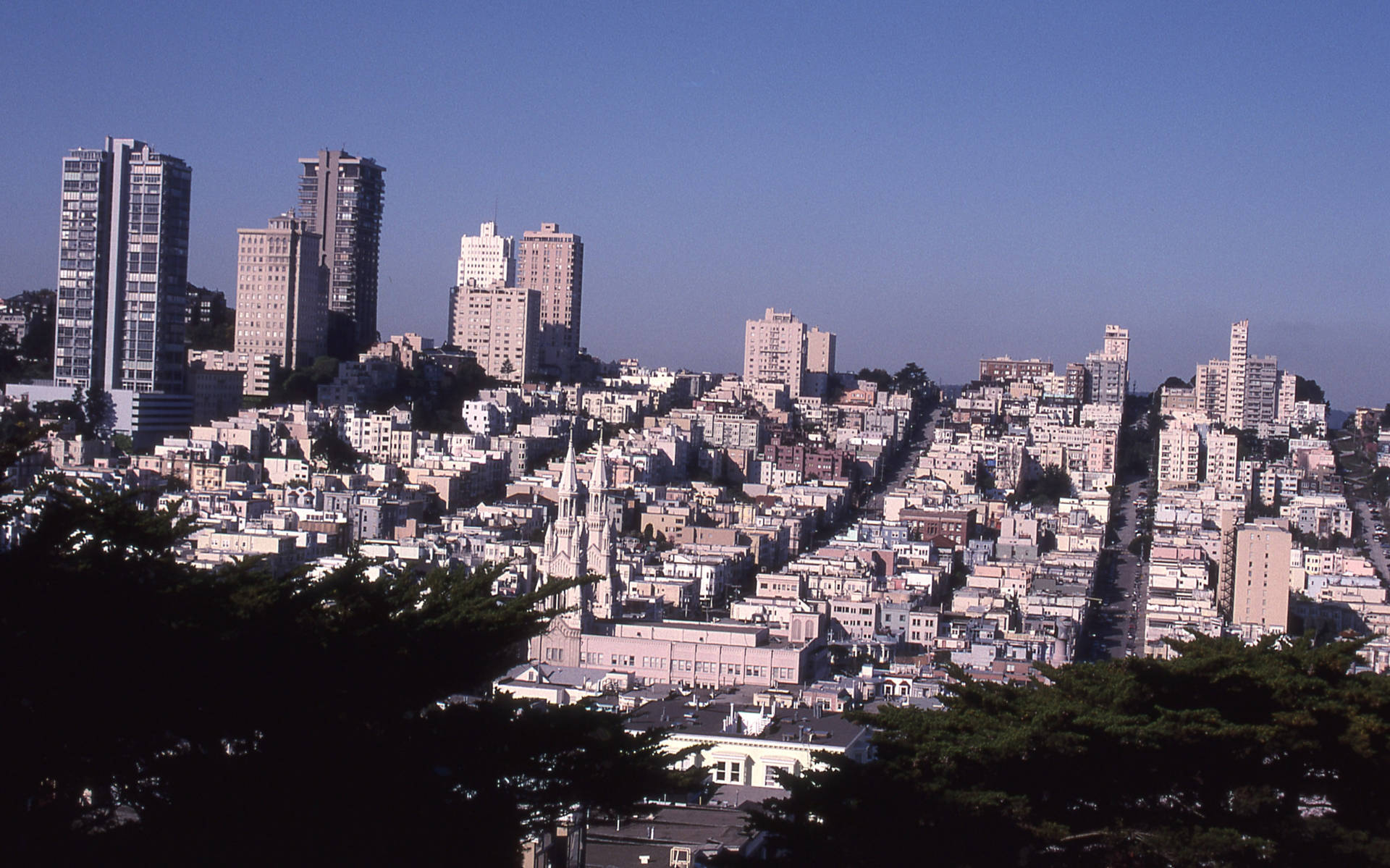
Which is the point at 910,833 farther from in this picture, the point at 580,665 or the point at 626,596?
the point at 626,596

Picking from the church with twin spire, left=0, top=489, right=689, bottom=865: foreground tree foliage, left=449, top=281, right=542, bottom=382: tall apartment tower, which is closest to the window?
the church with twin spire

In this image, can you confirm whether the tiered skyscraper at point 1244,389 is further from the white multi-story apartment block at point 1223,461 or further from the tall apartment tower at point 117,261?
the tall apartment tower at point 117,261

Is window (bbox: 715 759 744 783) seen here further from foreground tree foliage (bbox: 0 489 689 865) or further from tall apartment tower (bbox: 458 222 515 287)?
tall apartment tower (bbox: 458 222 515 287)

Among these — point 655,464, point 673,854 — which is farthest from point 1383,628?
point 673,854

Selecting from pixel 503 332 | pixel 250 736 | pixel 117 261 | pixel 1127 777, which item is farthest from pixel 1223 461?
pixel 250 736

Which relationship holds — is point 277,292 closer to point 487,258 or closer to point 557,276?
point 557,276

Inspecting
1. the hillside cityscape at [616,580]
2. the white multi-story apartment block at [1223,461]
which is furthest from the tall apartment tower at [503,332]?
the white multi-story apartment block at [1223,461]
